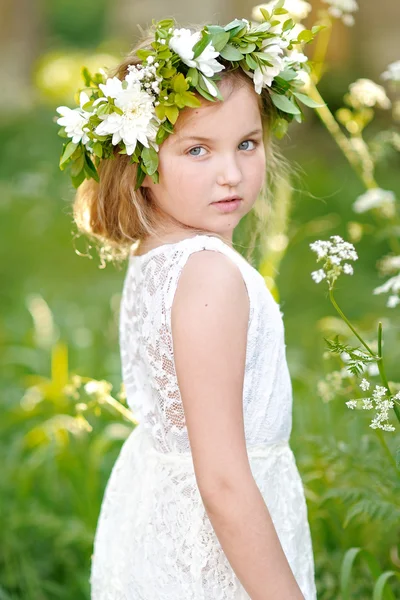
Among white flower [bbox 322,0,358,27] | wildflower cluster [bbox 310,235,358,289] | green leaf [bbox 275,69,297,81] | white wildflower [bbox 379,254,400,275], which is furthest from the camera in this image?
white flower [bbox 322,0,358,27]

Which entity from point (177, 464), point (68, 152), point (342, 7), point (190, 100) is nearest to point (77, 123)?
point (68, 152)

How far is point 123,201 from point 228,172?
288mm

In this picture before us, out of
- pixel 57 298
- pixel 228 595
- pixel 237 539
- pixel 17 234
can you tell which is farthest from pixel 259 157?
pixel 17 234

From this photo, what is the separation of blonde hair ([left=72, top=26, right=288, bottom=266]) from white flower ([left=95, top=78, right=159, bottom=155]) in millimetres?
110

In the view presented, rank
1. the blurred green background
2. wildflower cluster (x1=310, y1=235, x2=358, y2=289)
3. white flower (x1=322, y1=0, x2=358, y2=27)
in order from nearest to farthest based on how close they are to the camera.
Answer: wildflower cluster (x1=310, y1=235, x2=358, y2=289)
white flower (x1=322, y1=0, x2=358, y2=27)
the blurred green background

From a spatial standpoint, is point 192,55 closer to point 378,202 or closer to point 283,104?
point 283,104

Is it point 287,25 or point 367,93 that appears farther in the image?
point 367,93

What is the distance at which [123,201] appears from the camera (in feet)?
6.05

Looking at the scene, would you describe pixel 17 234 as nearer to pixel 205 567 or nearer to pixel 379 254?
pixel 379 254

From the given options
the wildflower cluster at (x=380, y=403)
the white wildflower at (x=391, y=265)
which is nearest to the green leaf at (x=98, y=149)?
the wildflower cluster at (x=380, y=403)

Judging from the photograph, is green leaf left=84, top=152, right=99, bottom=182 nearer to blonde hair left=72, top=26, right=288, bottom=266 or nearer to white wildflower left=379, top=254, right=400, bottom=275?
blonde hair left=72, top=26, right=288, bottom=266

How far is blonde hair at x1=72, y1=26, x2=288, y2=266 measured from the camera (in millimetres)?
1799

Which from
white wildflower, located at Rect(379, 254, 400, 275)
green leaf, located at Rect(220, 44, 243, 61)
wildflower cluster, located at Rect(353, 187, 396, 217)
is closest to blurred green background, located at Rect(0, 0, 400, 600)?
wildflower cluster, located at Rect(353, 187, 396, 217)

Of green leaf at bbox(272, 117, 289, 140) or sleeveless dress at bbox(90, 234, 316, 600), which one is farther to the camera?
green leaf at bbox(272, 117, 289, 140)
